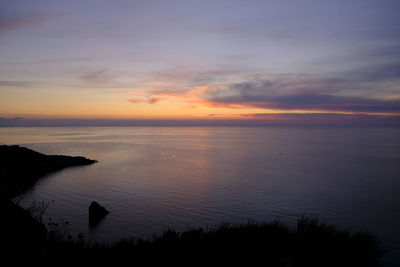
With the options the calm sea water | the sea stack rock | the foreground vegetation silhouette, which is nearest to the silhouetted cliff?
the calm sea water

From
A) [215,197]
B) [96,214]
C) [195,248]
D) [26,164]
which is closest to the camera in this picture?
[195,248]

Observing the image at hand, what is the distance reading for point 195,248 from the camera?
1534 cm

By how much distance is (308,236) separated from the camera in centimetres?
1773

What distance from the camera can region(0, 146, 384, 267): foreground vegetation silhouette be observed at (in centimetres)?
1089

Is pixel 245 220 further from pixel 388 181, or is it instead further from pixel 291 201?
pixel 388 181

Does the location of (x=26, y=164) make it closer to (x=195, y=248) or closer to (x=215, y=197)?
(x=215, y=197)

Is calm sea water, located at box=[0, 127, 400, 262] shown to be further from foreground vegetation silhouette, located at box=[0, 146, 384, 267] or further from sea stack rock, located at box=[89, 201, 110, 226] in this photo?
foreground vegetation silhouette, located at box=[0, 146, 384, 267]

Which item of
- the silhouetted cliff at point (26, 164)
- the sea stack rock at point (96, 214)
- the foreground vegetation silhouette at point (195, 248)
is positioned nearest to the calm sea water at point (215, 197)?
the sea stack rock at point (96, 214)

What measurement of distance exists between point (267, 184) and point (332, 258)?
1264 inches

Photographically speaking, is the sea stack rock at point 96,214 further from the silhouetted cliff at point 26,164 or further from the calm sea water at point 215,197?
the silhouetted cliff at point 26,164

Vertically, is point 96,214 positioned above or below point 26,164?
below

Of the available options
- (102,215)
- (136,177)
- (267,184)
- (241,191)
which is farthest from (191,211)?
(136,177)

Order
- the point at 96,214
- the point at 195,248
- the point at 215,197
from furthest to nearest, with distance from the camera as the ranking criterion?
the point at 215,197 < the point at 96,214 < the point at 195,248

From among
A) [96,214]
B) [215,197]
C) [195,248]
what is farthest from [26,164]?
[195,248]
